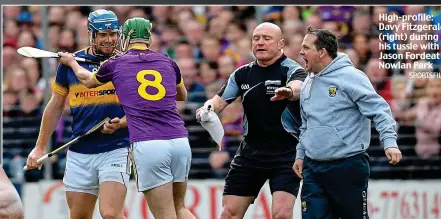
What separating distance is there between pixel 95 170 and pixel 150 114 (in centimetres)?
98

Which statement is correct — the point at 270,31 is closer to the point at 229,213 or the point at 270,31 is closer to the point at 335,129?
the point at 335,129

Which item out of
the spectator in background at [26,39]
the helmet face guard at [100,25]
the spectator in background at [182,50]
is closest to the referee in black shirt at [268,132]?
the helmet face guard at [100,25]

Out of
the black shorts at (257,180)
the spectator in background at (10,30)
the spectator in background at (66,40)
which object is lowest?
the black shorts at (257,180)

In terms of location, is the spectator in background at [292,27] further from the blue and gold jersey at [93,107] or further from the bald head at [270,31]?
the blue and gold jersey at [93,107]

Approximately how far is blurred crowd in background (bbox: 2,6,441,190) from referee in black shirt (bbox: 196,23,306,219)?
3.47 m

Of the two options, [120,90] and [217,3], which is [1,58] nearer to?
[217,3]

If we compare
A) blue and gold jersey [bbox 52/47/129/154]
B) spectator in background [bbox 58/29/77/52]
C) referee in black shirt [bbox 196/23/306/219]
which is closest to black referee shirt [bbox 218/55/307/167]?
referee in black shirt [bbox 196/23/306/219]

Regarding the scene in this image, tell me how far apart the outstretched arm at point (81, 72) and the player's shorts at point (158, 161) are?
0.60 meters

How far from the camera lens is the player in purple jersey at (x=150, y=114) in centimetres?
685

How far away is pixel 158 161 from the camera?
6.85m

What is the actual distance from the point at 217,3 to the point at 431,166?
3.24 meters

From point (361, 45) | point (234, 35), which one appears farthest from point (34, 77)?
point (361, 45)

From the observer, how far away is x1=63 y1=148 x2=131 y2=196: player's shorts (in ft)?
24.5

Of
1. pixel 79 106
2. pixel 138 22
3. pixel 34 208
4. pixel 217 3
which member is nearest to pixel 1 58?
pixel 34 208
